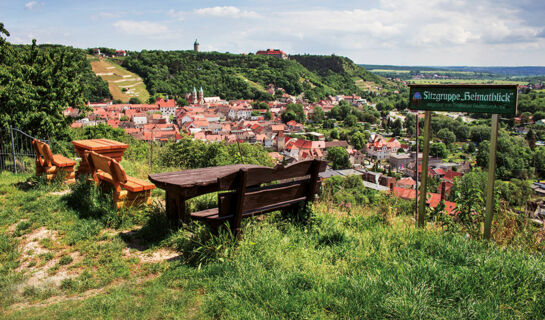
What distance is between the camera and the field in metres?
90.8

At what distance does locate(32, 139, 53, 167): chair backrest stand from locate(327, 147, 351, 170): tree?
50.2 metres

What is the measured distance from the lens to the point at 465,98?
268 cm

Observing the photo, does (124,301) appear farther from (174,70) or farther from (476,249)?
(174,70)

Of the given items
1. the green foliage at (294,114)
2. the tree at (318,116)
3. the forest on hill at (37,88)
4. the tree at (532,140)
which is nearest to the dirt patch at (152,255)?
the forest on hill at (37,88)

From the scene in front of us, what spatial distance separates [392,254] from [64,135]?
36.3ft

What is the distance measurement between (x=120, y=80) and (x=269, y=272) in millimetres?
104902

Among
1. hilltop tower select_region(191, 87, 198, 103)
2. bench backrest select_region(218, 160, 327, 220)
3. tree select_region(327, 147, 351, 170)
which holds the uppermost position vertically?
hilltop tower select_region(191, 87, 198, 103)

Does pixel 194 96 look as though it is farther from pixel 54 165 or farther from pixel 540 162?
pixel 54 165

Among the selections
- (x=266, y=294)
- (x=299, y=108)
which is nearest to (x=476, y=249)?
(x=266, y=294)

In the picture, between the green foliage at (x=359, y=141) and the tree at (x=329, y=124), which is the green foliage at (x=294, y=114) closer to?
the tree at (x=329, y=124)

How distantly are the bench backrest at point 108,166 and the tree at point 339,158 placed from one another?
2002 inches

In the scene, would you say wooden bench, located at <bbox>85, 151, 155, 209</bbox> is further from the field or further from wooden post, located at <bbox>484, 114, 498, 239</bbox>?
the field

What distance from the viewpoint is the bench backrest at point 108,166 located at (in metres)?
3.64

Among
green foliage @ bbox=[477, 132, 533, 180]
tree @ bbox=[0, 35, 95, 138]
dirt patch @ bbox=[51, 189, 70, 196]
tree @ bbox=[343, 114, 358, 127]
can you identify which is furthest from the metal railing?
tree @ bbox=[343, 114, 358, 127]
